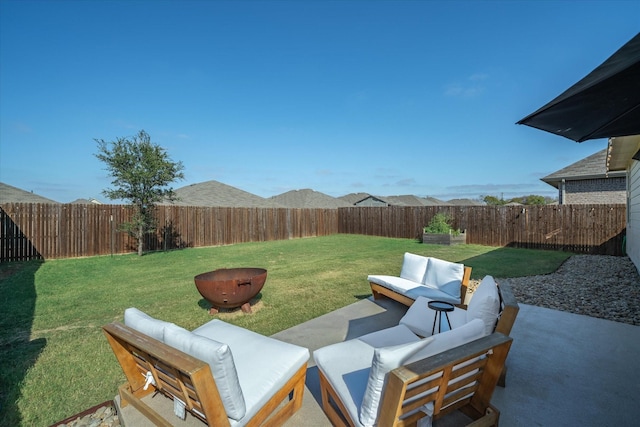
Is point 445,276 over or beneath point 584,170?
beneath

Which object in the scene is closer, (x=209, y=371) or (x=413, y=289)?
(x=209, y=371)

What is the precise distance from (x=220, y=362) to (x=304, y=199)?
29611 mm

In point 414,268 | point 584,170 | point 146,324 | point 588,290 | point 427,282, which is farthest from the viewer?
point 584,170

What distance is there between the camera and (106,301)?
5.39 m

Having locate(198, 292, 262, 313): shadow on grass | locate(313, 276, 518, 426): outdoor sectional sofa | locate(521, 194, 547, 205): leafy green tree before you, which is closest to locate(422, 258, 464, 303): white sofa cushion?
locate(313, 276, 518, 426): outdoor sectional sofa

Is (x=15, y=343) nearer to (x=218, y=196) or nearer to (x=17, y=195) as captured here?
(x=17, y=195)

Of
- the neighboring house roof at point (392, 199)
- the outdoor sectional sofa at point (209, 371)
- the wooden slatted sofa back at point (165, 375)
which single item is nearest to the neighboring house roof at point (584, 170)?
the outdoor sectional sofa at point (209, 371)

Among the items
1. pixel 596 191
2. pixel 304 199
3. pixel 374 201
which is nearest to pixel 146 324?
pixel 596 191

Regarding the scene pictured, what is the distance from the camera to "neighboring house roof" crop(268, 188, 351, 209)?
30.3 meters

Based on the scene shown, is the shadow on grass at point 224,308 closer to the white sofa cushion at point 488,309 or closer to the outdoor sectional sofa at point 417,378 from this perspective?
the outdoor sectional sofa at point 417,378

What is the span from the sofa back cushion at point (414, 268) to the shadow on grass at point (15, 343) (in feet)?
15.3

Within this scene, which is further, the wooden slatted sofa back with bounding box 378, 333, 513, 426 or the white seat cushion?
the white seat cushion

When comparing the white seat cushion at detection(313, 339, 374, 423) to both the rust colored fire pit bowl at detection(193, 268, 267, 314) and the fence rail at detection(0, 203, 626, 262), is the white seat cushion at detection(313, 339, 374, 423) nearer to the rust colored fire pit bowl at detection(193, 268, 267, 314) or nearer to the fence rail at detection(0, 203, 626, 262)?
the rust colored fire pit bowl at detection(193, 268, 267, 314)

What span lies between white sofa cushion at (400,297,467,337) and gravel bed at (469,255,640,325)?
1681 mm
